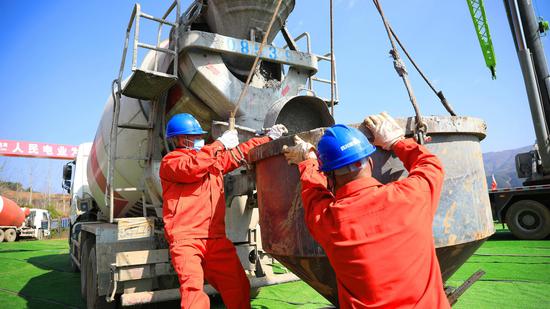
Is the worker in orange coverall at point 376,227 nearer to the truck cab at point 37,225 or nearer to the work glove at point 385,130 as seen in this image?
the work glove at point 385,130

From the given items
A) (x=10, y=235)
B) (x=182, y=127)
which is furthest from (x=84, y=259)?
(x=10, y=235)

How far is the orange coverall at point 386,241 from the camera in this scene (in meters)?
1.50

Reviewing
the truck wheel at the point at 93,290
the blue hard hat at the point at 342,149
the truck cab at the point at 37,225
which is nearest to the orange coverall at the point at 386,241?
the blue hard hat at the point at 342,149

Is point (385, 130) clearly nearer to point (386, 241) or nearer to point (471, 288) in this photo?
point (386, 241)

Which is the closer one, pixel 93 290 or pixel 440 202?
pixel 440 202

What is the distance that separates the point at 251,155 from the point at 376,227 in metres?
1.23

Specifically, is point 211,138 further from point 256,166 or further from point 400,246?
point 400,246

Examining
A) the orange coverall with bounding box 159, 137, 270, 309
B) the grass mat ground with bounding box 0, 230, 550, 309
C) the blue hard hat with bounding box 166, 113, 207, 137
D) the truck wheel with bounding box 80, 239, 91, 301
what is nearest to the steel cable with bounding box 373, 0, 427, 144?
the orange coverall with bounding box 159, 137, 270, 309

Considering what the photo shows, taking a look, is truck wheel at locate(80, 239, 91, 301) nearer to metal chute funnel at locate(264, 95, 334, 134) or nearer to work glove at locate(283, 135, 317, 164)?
metal chute funnel at locate(264, 95, 334, 134)

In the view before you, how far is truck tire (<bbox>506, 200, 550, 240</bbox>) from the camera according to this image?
27.7 feet

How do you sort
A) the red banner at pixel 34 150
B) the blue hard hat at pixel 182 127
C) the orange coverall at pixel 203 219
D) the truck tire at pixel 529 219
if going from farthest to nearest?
the red banner at pixel 34 150 → the truck tire at pixel 529 219 → the blue hard hat at pixel 182 127 → the orange coverall at pixel 203 219

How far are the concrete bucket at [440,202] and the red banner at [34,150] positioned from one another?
81.2ft

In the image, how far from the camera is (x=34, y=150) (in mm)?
23000

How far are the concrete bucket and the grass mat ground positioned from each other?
7.18 ft
